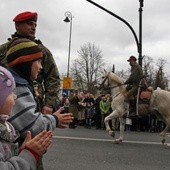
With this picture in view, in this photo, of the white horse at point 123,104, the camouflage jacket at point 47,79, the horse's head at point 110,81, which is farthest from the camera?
the horse's head at point 110,81

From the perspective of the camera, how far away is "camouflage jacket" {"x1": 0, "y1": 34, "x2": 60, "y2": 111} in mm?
4090

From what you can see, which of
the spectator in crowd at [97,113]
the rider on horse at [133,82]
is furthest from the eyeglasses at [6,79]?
the spectator in crowd at [97,113]

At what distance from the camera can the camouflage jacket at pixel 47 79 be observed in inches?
161

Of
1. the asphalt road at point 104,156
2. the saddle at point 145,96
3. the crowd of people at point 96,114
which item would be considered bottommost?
the asphalt road at point 104,156

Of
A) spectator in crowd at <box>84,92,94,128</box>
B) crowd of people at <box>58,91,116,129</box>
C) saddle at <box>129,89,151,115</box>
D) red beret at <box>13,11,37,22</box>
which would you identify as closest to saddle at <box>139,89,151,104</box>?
saddle at <box>129,89,151,115</box>

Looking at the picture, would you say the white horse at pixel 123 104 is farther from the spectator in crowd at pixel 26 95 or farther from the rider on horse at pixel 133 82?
the spectator in crowd at pixel 26 95

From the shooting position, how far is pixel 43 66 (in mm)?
4137

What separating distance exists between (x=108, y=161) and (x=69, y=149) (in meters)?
1.80

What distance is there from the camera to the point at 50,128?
3062mm

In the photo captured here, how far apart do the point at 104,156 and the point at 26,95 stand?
7.04m

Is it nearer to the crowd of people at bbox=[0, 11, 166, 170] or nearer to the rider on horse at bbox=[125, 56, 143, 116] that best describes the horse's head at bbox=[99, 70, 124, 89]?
the rider on horse at bbox=[125, 56, 143, 116]

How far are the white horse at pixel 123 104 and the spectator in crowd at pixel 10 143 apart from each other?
11.0 meters

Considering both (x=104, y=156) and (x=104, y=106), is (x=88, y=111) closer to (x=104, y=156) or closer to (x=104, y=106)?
(x=104, y=106)

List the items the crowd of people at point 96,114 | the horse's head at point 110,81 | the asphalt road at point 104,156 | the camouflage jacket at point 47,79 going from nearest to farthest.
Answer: the camouflage jacket at point 47,79 → the asphalt road at point 104,156 → the horse's head at point 110,81 → the crowd of people at point 96,114
